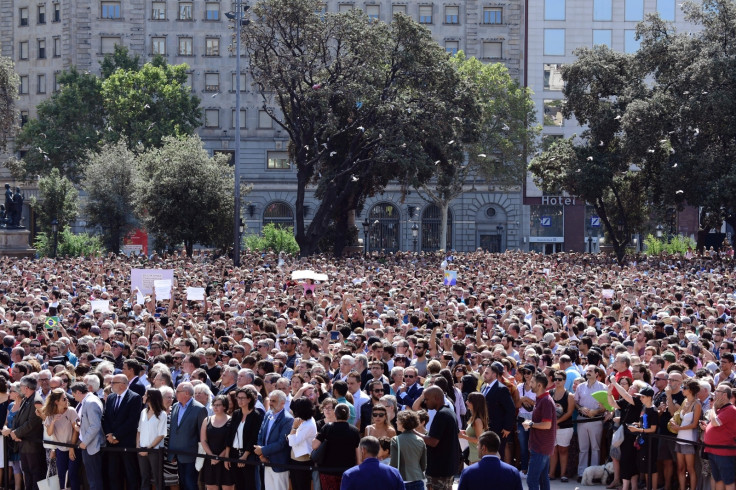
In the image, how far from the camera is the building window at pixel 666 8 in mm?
79625

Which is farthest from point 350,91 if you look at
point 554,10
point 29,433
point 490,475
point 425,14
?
point 490,475

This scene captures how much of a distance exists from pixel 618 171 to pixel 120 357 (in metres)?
43.8

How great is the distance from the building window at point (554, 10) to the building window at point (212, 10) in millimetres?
22615

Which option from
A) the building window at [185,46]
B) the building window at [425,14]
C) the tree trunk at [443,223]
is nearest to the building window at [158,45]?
the building window at [185,46]

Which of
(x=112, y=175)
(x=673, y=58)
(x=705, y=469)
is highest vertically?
(x=673, y=58)

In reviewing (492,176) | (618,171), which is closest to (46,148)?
(492,176)

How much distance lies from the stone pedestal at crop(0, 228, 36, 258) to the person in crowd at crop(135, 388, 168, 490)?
43818 millimetres

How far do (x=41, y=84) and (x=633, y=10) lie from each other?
41605 mm

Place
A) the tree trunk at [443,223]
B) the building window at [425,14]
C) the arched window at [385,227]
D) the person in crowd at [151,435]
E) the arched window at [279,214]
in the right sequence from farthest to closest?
the arched window at [385,227], the building window at [425,14], the arched window at [279,214], the tree trunk at [443,223], the person in crowd at [151,435]

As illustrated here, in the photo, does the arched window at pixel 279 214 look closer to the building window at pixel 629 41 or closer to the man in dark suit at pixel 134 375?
the building window at pixel 629 41

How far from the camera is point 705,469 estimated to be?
12.4 metres

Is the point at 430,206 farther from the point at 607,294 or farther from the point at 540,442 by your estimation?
the point at 540,442

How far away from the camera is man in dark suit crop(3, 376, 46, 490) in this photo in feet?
41.3

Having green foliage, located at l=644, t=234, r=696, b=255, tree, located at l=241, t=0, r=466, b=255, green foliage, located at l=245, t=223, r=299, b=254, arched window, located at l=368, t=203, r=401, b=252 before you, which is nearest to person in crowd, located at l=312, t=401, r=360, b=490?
tree, located at l=241, t=0, r=466, b=255
